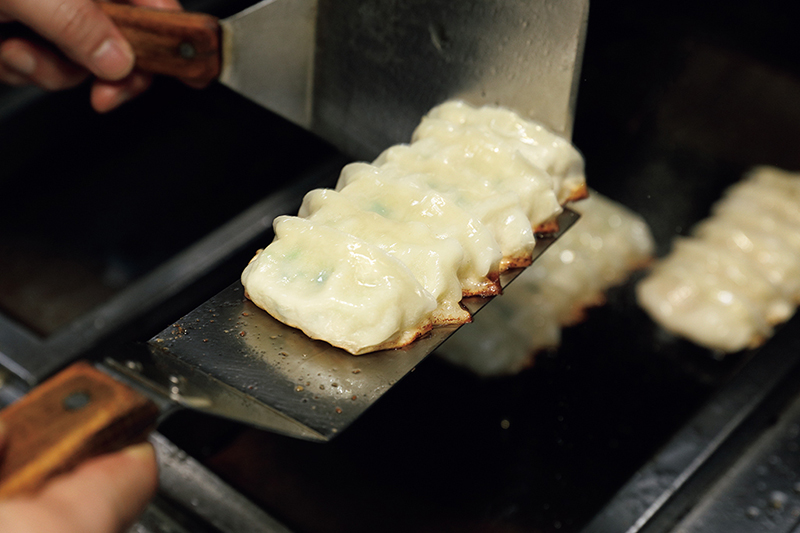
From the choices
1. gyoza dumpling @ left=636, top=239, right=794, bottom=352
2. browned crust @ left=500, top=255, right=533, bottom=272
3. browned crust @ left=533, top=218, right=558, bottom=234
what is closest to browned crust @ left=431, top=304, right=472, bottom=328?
browned crust @ left=500, top=255, right=533, bottom=272

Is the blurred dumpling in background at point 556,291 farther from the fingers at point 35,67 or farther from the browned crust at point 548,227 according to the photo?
the fingers at point 35,67

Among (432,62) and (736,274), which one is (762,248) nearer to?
(736,274)

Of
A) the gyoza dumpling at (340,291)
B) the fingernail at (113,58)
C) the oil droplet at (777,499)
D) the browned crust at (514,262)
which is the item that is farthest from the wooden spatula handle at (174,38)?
the oil droplet at (777,499)

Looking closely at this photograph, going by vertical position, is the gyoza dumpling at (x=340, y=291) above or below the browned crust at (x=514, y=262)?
above

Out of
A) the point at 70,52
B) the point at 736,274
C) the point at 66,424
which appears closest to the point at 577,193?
the point at 736,274

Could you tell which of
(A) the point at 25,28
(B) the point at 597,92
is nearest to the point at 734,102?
(B) the point at 597,92

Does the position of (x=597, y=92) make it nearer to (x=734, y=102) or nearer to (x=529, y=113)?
(x=734, y=102)
